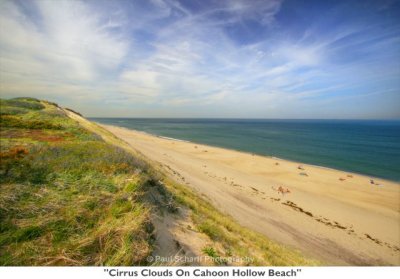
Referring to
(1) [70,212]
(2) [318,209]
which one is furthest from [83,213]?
(2) [318,209]

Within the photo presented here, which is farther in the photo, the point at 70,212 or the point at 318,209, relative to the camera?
the point at 318,209

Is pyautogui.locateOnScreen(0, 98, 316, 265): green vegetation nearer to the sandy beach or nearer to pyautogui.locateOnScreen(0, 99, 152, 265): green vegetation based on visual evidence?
pyautogui.locateOnScreen(0, 99, 152, 265): green vegetation

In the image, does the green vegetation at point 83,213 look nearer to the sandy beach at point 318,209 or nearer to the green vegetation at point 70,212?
the green vegetation at point 70,212

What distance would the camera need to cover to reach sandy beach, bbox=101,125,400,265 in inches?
463

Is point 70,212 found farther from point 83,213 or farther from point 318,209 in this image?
point 318,209

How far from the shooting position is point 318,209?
56.6 feet

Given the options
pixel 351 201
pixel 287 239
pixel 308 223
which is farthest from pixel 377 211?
pixel 287 239

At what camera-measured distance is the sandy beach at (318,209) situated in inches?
463

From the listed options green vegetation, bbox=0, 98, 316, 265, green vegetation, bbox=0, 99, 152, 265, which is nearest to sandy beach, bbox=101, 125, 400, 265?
green vegetation, bbox=0, 98, 316, 265

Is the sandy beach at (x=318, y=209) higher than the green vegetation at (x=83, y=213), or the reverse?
the green vegetation at (x=83, y=213)

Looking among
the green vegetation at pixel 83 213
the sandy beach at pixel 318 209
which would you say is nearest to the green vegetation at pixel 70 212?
the green vegetation at pixel 83 213
